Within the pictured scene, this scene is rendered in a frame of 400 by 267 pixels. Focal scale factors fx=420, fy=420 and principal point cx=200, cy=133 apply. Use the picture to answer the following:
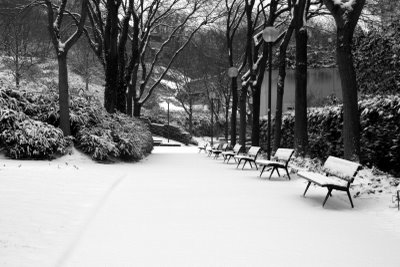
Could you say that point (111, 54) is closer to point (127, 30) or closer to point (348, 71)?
point (127, 30)

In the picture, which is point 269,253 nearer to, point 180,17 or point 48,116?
point 48,116

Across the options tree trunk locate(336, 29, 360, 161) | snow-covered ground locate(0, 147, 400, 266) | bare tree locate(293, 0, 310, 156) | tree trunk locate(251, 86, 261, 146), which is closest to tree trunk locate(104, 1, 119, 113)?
tree trunk locate(251, 86, 261, 146)

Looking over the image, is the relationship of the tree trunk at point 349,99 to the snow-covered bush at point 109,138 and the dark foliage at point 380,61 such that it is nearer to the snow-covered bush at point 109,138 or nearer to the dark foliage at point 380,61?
the dark foliage at point 380,61

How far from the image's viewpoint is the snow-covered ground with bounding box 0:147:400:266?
432 cm

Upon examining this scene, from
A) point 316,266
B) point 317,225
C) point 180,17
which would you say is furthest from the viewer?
point 180,17

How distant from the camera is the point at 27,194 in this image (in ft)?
23.8

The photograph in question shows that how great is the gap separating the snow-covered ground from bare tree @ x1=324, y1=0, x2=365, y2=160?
1.06 m

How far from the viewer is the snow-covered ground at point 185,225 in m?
4.32

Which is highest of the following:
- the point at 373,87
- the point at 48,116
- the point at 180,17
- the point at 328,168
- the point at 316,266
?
the point at 180,17

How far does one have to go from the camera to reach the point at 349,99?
9734 millimetres

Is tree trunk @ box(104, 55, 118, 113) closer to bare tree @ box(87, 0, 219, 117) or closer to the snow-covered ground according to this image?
bare tree @ box(87, 0, 219, 117)

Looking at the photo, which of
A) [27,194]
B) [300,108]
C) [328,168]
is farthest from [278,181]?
[27,194]

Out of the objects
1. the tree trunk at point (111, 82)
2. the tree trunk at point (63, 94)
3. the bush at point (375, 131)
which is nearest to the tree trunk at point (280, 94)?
the bush at point (375, 131)

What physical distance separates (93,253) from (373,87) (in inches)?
540
